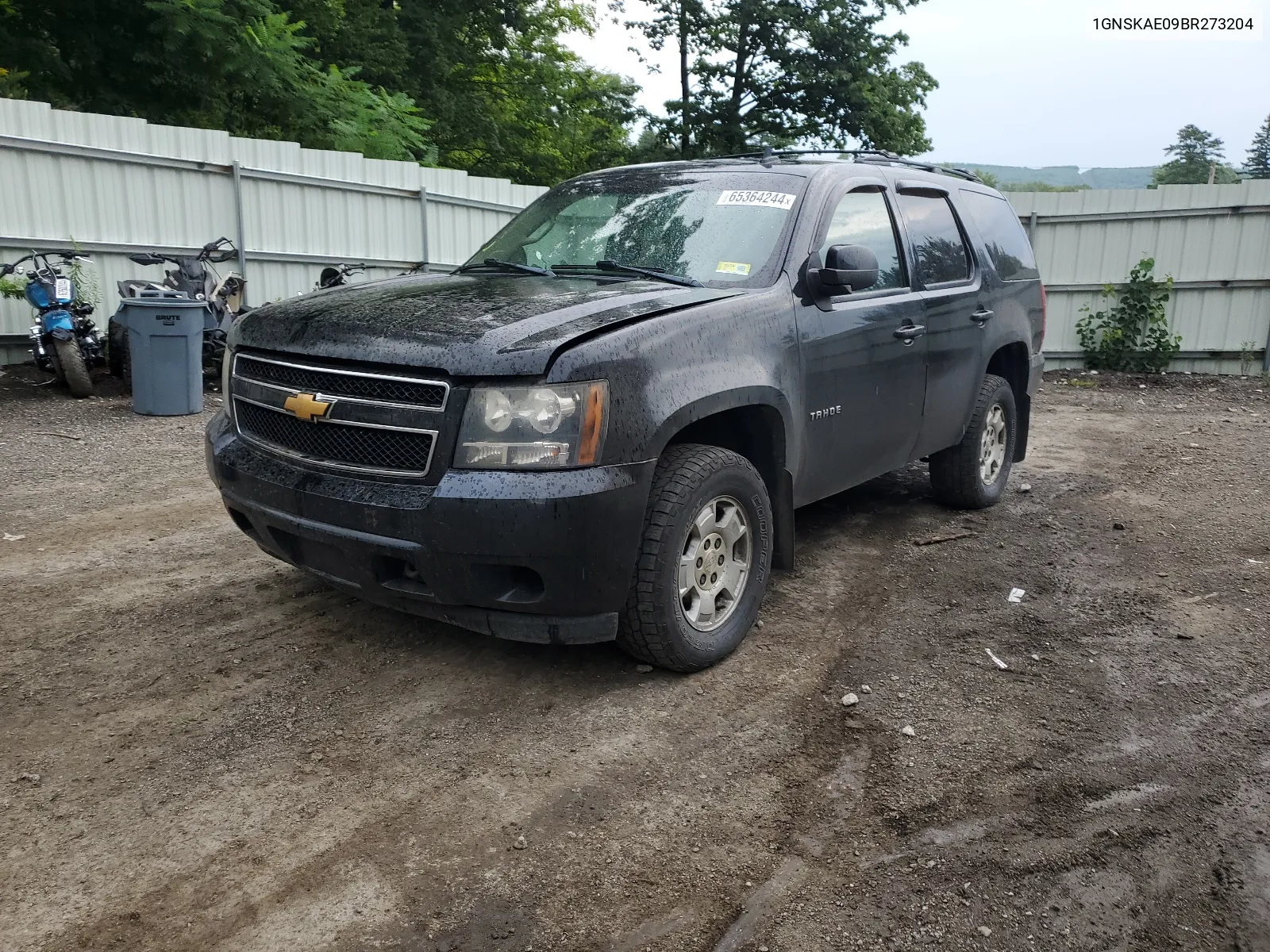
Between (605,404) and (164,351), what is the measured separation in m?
7.07

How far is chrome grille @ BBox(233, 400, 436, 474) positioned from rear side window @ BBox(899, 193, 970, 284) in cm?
301

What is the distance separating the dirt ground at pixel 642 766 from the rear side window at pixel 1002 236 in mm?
1814

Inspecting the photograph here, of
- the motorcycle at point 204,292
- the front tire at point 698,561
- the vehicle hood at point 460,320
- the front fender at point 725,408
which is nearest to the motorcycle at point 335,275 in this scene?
the motorcycle at point 204,292

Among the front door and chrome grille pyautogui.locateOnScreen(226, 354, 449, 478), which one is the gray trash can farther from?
the front door

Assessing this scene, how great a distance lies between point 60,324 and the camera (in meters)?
9.02

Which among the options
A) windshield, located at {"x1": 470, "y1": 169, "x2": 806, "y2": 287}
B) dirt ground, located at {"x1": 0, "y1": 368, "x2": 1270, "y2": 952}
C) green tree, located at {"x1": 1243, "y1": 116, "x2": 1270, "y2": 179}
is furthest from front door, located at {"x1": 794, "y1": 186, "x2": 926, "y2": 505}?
green tree, located at {"x1": 1243, "y1": 116, "x2": 1270, "y2": 179}

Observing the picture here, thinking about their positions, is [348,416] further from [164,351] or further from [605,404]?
[164,351]

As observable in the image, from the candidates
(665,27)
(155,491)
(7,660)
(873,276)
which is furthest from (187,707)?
(665,27)

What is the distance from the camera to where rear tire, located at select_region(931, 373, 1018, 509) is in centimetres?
591

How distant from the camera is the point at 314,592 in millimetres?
4465

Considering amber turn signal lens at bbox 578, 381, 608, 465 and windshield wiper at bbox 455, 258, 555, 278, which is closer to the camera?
amber turn signal lens at bbox 578, 381, 608, 465

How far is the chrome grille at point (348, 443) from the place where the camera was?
3.22 m

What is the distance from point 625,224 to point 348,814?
2.77 m

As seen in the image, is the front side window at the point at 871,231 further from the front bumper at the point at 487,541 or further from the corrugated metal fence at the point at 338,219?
the corrugated metal fence at the point at 338,219
